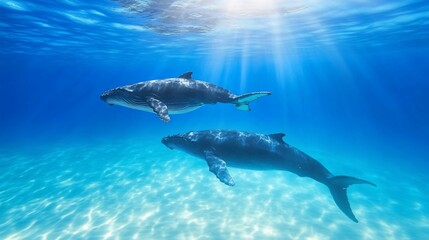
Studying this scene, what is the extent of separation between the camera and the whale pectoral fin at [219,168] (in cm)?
736

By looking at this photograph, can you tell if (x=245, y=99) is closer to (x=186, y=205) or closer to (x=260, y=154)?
(x=260, y=154)

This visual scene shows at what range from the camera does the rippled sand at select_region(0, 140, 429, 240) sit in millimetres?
11391

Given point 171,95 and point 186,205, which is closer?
point 171,95

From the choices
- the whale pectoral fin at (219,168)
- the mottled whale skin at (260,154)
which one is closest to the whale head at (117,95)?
the mottled whale skin at (260,154)

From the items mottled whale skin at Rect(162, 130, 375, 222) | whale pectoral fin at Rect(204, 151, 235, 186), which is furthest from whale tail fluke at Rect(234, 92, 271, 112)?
whale pectoral fin at Rect(204, 151, 235, 186)

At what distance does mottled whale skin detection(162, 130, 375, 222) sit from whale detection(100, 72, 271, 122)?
1391 millimetres

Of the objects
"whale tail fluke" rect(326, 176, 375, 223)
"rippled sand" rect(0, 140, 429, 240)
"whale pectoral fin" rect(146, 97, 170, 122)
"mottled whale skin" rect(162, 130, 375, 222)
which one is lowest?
"rippled sand" rect(0, 140, 429, 240)

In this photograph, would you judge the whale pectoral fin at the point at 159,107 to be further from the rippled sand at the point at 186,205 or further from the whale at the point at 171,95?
the rippled sand at the point at 186,205

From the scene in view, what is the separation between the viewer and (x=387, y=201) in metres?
16.2

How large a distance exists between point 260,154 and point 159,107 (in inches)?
148

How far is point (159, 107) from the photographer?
7.21 meters

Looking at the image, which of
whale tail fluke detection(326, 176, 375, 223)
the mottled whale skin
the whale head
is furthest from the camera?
whale tail fluke detection(326, 176, 375, 223)

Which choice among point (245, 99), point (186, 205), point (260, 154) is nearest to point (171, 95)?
point (245, 99)

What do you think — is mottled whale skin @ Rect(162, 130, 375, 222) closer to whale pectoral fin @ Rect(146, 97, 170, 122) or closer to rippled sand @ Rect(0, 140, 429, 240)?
whale pectoral fin @ Rect(146, 97, 170, 122)
